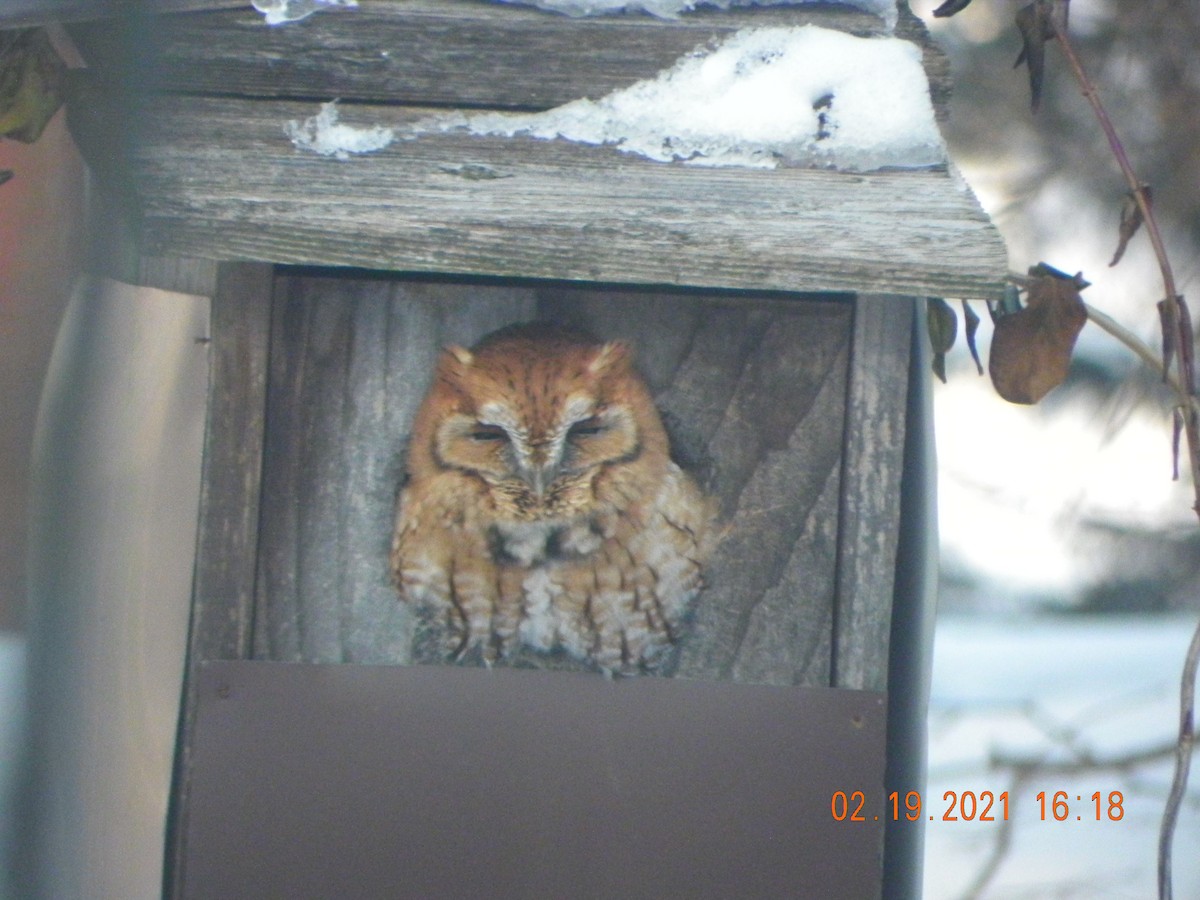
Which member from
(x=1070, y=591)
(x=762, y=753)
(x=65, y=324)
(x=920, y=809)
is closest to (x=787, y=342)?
(x=762, y=753)

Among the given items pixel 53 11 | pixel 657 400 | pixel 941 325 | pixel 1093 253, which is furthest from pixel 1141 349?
pixel 1093 253

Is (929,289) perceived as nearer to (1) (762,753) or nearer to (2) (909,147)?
(2) (909,147)

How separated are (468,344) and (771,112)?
0.48 meters

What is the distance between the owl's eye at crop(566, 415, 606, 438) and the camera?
5.64 feet

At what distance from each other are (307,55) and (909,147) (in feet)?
2.45

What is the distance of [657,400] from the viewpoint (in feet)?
5.87

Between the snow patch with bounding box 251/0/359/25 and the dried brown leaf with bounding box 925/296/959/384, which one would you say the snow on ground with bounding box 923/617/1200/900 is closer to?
the dried brown leaf with bounding box 925/296/959/384

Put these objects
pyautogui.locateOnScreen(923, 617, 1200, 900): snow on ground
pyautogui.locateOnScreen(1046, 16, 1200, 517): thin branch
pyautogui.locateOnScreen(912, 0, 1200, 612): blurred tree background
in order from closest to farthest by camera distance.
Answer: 1. pyautogui.locateOnScreen(1046, 16, 1200, 517): thin branch
2. pyautogui.locateOnScreen(912, 0, 1200, 612): blurred tree background
3. pyautogui.locateOnScreen(923, 617, 1200, 900): snow on ground

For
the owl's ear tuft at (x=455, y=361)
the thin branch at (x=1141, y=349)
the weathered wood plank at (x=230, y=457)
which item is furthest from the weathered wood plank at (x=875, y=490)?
the weathered wood plank at (x=230, y=457)

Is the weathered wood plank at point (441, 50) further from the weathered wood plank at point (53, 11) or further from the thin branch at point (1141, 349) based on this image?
the thin branch at point (1141, 349)

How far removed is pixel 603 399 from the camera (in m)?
1.71

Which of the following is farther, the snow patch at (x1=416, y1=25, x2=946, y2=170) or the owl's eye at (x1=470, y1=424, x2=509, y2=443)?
the owl's eye at (x1=470, y1=424, x2=509, y2=443)

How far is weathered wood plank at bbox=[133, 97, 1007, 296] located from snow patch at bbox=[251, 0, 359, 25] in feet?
0.90

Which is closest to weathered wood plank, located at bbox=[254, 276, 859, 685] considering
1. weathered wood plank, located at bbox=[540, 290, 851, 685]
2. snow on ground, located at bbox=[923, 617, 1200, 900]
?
weathered wood plank, located at bbox=[540, 290, 851, 685]
